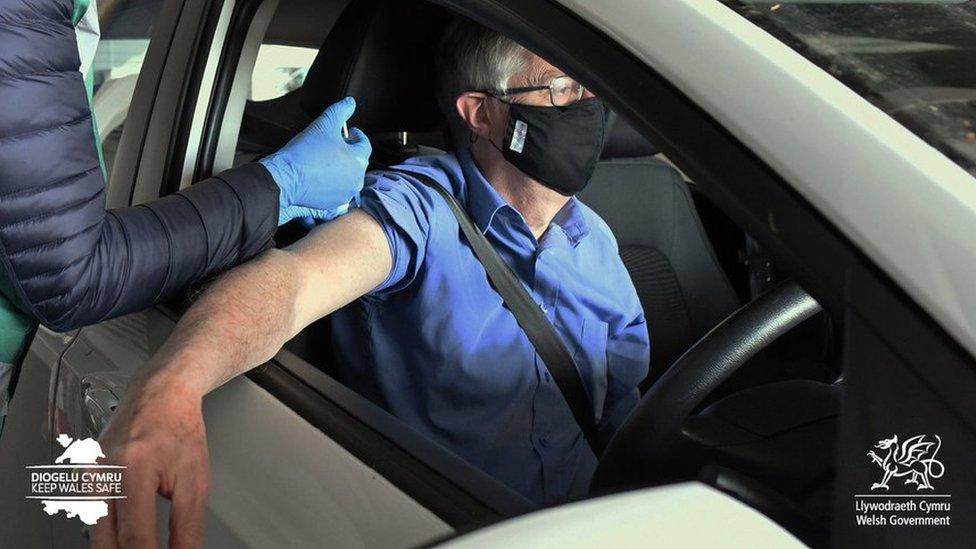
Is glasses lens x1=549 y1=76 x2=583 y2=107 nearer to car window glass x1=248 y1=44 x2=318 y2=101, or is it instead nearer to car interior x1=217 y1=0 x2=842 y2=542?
car interior x1=217 y1=0 x2=842 y2=542

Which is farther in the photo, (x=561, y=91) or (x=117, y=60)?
(x=117, y=60)

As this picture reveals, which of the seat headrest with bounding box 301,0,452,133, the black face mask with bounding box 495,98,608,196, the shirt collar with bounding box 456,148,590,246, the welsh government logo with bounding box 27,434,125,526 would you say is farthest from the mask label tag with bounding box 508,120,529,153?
the welsh government logo with bounding box 27,434,125,526

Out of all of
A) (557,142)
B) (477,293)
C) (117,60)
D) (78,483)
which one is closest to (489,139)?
(557,142)

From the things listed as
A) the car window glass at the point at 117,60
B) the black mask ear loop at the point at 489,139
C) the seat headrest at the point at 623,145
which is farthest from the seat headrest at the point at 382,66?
the seat headrest at the point at 623,145

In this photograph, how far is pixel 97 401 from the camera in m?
1.50

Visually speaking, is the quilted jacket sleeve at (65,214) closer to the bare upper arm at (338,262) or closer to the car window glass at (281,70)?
the bare upper arm at (338,262)

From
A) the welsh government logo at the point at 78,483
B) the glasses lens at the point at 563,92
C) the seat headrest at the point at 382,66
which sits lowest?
the welsh government logo at the point at 78,483

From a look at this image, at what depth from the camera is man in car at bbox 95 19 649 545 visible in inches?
60.1

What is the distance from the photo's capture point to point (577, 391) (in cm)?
170

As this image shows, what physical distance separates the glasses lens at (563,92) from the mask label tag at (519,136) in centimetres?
8

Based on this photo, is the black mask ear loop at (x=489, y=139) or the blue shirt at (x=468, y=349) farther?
the black mask ear loop at (x=489, y=139)

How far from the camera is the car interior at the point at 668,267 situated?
959 mm

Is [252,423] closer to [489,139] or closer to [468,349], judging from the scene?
[468,349]

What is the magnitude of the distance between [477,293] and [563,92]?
0.36 meters
